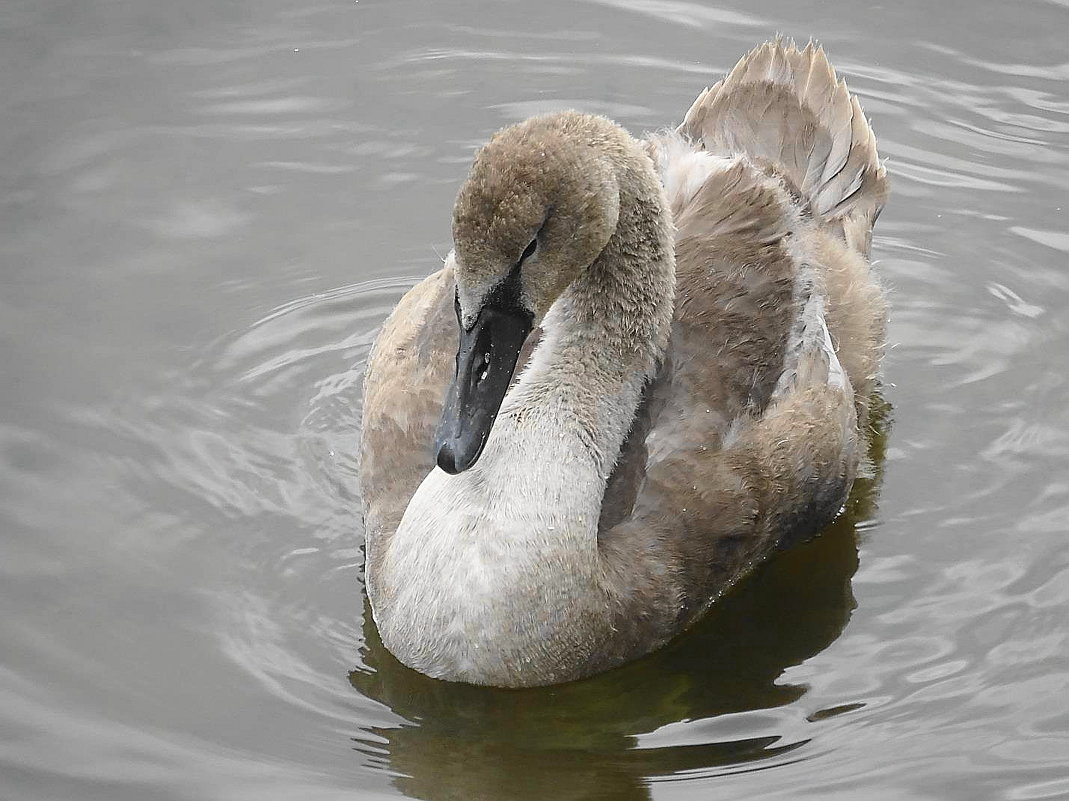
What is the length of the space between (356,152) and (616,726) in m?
4.64

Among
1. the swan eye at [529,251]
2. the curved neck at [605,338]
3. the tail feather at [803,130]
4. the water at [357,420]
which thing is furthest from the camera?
the tail feather at [803,130]

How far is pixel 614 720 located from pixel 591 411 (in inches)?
44.5

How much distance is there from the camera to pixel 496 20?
1126 cm

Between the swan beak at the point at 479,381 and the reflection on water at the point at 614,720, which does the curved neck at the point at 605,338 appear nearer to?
the swan beak at the point at 479,381

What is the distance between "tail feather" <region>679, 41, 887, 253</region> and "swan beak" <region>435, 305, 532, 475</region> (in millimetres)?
2466

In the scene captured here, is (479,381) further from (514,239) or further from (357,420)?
(357,420)

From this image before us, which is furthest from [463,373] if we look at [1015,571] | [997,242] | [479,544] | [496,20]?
[496,20]

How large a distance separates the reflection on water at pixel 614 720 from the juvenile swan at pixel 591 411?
0.12m

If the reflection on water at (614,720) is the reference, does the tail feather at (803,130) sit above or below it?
above

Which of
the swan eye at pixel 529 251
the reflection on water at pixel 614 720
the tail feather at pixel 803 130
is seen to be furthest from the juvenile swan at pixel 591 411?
the tail feather at pixel 803 130

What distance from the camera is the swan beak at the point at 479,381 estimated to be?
6129mm

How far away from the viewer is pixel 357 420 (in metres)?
8.22

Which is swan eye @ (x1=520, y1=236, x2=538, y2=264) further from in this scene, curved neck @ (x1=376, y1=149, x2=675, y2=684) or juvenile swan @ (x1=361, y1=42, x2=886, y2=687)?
curved neck @ (x1=376, y1=149, x2=675, y2=684)

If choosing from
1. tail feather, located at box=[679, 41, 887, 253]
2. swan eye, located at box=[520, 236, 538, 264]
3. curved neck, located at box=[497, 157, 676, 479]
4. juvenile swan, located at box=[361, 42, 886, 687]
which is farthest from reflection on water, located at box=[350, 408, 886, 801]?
tail feather, located at box=[679, 41, 887, 253]
